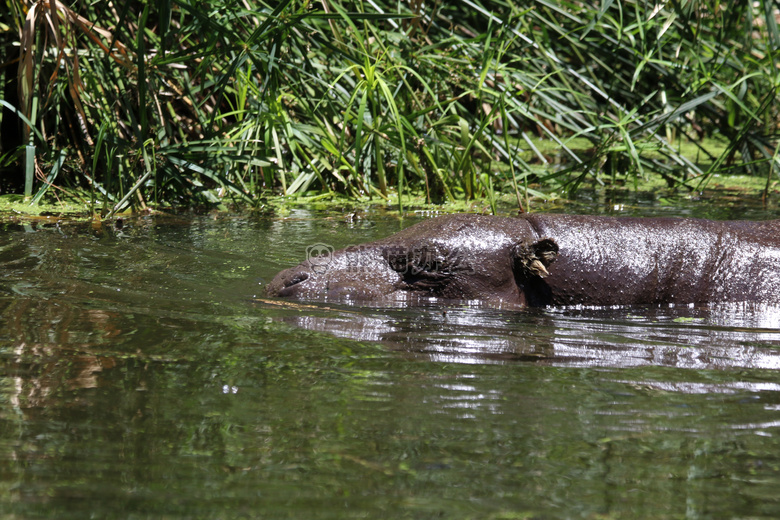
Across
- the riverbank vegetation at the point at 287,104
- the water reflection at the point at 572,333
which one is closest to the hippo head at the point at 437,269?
the water reflection at the point at 572,333

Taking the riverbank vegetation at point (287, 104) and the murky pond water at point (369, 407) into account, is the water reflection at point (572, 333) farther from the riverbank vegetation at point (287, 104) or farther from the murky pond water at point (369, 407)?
the riverbank vegetation at point (287, 104)

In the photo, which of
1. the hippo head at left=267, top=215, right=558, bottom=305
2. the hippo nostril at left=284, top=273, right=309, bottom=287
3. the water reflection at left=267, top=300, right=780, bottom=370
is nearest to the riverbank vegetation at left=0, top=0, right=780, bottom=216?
the hippo head at left=267, top=215, right=558, bottom=305

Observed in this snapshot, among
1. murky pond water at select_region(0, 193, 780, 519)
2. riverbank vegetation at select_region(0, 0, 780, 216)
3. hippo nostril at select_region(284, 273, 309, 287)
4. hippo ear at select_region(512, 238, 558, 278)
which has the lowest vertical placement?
murky pond water at select_region(0, 193, 780, 519)

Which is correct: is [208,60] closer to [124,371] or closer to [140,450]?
[124,371]

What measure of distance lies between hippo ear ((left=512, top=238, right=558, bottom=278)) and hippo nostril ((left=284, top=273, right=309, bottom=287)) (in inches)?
39.3

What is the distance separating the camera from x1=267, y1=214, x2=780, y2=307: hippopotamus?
13.0 feet

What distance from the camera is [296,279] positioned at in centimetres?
394

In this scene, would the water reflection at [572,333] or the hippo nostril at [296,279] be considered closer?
the water reflection at [572,333]

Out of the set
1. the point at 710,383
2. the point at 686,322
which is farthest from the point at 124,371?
the point at 686,322

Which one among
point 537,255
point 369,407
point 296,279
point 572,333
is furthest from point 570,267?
point 369,407

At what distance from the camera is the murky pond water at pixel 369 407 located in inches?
79.2

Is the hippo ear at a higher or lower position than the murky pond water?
higher

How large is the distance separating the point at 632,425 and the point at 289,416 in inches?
39.0

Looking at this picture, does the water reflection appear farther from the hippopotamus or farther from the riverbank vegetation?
the riverbank vegetation
